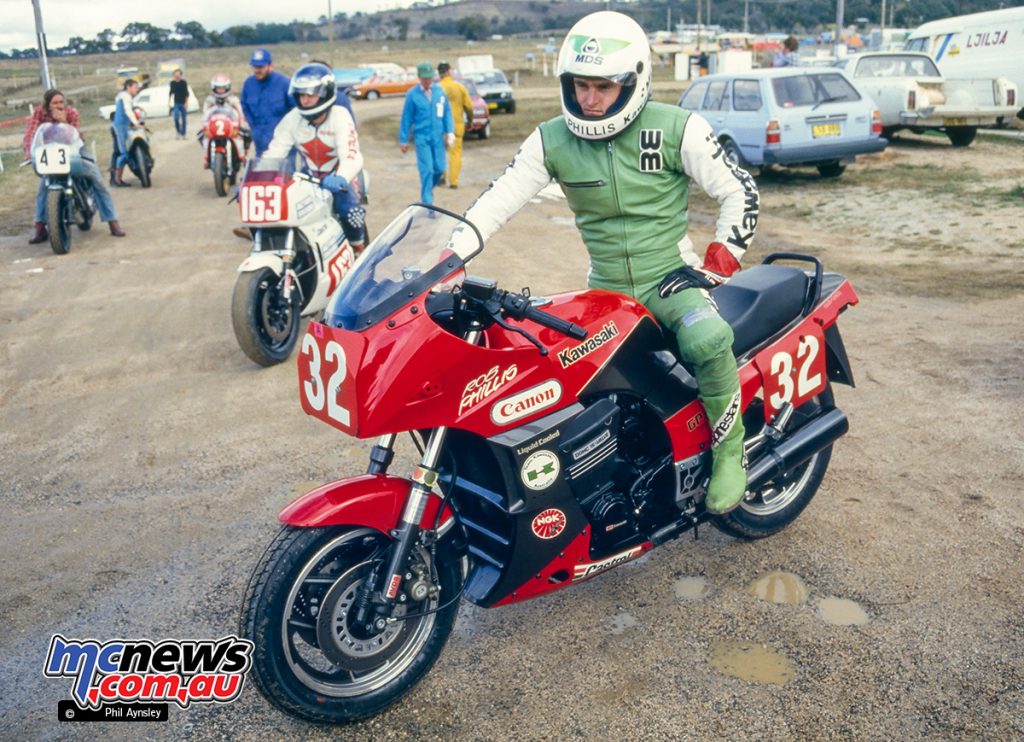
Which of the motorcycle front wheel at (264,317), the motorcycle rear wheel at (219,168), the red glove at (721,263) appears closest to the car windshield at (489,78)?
the motorcycle rear wheel at (219,168)

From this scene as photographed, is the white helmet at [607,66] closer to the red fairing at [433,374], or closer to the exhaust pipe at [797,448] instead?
the red fairing at [433,374]

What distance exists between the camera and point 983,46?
1994cm

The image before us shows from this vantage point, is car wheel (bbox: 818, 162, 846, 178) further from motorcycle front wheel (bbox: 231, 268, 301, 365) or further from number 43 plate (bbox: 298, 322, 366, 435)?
number 43 plate (bbox: 298, 322, 366, 435)

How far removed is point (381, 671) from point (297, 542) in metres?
0.65

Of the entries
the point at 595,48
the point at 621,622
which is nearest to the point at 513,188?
the point at 595,48

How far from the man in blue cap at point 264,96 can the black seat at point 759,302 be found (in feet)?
23.2

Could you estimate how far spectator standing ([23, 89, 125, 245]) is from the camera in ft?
37.4

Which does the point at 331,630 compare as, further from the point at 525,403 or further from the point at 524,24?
the point at 524,24

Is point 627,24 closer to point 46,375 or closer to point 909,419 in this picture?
point 909,419

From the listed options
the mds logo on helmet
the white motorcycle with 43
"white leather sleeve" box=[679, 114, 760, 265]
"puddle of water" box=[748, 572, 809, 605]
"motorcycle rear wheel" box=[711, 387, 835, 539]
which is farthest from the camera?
the white motorcycle with 43

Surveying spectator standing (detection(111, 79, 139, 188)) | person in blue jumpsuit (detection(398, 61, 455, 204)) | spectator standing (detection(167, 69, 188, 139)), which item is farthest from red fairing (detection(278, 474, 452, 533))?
spectator standing (detection(167, 69, 188, 139))

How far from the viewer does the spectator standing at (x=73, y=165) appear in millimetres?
11391

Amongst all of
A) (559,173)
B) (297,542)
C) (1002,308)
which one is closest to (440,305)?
(297,542)

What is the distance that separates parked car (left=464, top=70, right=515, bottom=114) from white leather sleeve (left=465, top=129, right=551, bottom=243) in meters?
26.9
